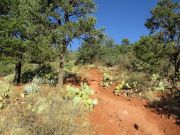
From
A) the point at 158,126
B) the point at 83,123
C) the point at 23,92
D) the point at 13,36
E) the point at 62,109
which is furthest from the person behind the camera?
the point at 13,36

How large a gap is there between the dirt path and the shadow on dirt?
0.51 meters

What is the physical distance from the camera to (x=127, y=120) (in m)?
17.0

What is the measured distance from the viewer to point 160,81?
23.7 m

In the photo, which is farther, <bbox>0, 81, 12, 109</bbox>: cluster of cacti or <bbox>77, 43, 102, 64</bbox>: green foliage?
<bbox>77, 43, 102, 64</bbox>: green foliage

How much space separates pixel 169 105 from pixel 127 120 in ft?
11.5

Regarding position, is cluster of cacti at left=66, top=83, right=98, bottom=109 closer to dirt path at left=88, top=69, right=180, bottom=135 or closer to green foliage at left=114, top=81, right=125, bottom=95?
dirt path at left=88, top=69, right=180, bottom=135

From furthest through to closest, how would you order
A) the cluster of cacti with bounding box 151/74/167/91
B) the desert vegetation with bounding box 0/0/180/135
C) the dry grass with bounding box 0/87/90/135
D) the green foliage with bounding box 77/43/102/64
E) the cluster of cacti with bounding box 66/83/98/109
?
the green foliage with bounding box 77/43/102/64 → the cluster of cacti with bounding box 151/74/167/91 → the cluster of cacti with bounding box 66/83/98/109 → the desert vegetation with bounding box 0/0/180/135 → the dry grass with bounding box 0/87/90/135

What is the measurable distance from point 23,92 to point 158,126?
8959 millimetres

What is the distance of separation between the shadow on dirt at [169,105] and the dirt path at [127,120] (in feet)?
1.67

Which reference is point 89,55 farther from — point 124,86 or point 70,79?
point 124,86

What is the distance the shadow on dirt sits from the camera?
698 inches

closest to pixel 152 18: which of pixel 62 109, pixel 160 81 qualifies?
pixel 160 81

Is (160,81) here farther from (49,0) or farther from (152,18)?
(49,0)

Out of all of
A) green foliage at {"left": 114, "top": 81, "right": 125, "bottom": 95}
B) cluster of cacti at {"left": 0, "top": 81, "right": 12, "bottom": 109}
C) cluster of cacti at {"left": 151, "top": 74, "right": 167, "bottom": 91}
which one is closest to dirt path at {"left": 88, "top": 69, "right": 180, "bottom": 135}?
green foliage at {"left": 114, "top": 81, "right": 125, "bottom": 95}
